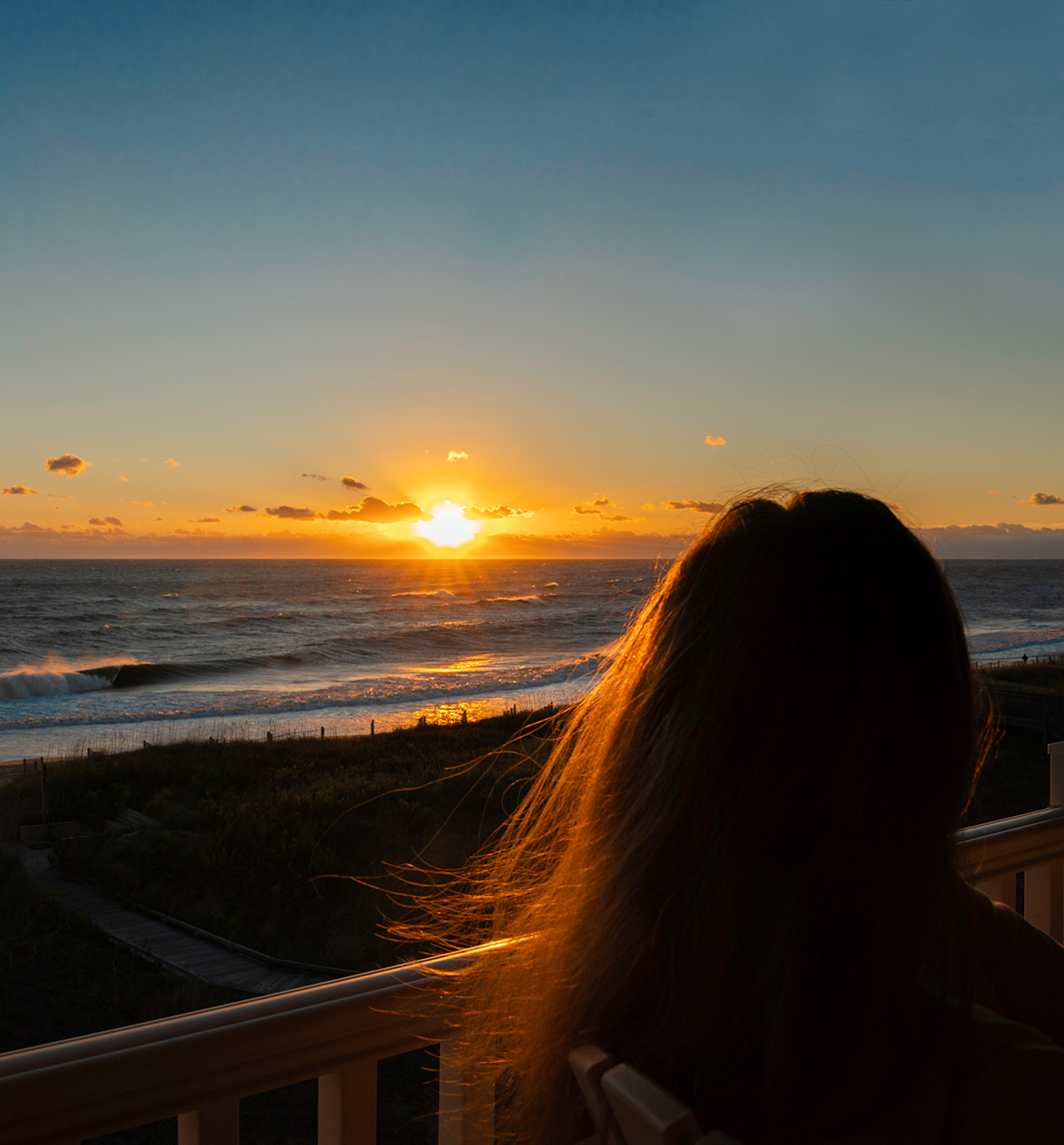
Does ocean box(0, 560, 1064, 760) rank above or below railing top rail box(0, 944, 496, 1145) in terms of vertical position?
below

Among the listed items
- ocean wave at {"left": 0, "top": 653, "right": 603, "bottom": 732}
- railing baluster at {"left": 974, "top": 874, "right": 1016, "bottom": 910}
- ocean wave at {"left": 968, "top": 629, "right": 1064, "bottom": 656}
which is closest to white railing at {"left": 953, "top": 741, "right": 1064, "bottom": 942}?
railing baluster at {"left": 974, "top": 874, "right": 1016, "bottom": 910}

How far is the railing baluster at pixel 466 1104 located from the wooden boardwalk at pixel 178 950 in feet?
17.2

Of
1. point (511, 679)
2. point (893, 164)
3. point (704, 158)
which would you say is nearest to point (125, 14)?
point (704, 158)

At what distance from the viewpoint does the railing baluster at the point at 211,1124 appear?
0.76 m

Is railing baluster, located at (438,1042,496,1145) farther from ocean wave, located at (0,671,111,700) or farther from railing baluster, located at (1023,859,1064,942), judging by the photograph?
ocean wave, located at (0,671,111,700)

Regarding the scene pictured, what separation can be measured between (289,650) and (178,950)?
2677 centimetres

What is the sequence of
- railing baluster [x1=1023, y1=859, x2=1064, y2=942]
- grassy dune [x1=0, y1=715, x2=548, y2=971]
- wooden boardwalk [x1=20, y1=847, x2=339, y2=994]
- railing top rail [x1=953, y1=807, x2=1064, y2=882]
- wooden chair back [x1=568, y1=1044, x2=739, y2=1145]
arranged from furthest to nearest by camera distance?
grassy dune [x1=0, y1=715, x2=548, y2=971], wooden boardwalk [x1=20, y1=847, x2=339, y2=994], railing baluster [x1=1023, y1=859, x2=1064, y2=942], railing top rail [x1=953, y1=807, x2=1064, y2=882], wooden chair back [x1=568, y1=1044, x2=739, y2=1145]

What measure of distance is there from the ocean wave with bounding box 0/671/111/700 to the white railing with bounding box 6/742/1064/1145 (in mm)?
28169

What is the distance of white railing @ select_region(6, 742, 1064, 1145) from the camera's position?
0.65 m

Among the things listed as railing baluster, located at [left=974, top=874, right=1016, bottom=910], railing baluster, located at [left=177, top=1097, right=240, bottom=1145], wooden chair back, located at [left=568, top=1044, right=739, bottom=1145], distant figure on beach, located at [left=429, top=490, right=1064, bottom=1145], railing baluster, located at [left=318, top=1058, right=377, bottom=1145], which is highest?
distant figure on beach, located at [left=429, top=490, right=1064, bottom=1145]

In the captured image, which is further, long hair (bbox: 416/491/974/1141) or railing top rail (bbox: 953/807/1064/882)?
railing top rail (bbox: 953/807/1064/882)

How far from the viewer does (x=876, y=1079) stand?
21.5 inches

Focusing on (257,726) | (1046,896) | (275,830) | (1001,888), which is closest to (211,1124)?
(1001,888)

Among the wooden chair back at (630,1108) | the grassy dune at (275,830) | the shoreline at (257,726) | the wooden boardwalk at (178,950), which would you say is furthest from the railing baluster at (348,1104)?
the shoreline at (257,726)
